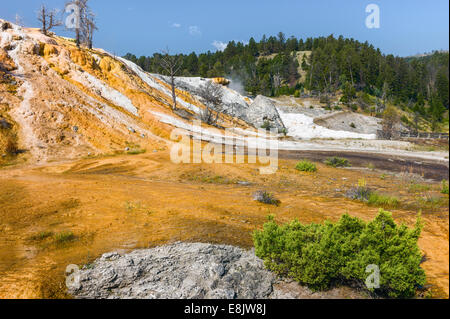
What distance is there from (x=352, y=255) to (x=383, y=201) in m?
8.65

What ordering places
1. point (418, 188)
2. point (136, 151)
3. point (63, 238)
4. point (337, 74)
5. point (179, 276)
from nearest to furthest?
point (179, 276), point (63, 238), point (418, 188), point (136, 151), point (337, 74)

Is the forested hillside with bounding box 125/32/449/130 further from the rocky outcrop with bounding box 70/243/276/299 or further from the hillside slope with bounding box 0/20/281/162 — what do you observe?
the rocky outcrop with bounding box 70/243/276/299

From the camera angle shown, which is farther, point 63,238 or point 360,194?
point 360,194

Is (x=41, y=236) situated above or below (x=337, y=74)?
below

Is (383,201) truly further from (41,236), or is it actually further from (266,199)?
(41,236)

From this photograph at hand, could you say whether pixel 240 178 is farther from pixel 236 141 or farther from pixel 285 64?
pixel 285 64

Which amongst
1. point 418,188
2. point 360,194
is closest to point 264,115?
point 418,188

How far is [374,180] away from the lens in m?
18.2

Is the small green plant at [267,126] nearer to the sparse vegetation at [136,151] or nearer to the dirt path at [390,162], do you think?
the dirt path at [390,162]

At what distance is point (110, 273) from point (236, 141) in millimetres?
27834

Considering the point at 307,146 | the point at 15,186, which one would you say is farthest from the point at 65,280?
the point at 307,146

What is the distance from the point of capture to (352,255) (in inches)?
241

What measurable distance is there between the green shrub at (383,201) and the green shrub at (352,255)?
7621 millimetres

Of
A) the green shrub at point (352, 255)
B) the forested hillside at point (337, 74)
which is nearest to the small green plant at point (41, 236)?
the green shrub at point (352, 255)
